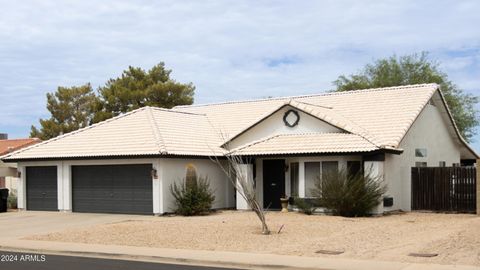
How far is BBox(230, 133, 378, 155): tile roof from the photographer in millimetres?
26594

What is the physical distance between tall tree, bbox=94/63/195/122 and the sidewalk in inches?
1457

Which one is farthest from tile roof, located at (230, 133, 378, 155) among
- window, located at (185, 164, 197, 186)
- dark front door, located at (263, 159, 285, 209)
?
window, located at (185, 164, 197, 186)

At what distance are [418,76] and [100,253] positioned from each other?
127ft

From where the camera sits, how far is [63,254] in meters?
17.1

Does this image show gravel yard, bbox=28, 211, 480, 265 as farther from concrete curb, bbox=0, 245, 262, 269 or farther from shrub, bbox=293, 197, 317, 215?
concrete curb, bbox=0, 245, 262, 269

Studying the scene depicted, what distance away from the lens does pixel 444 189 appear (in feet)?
91.1

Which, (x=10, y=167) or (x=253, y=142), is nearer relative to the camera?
(x=253, y=142)

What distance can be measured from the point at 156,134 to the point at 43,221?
20.5 feet

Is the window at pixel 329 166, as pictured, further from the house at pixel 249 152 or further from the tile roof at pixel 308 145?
the tile roof at pixel 308 145

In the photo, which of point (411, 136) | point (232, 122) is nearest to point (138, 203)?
point (232, 122)

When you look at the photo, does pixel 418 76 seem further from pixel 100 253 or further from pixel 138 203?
pixel 100 253

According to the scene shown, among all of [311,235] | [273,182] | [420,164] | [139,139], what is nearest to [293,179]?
[273,182]

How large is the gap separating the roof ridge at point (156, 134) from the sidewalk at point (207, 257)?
9203 millimetres

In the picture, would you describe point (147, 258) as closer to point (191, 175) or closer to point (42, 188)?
point (191, 175)
